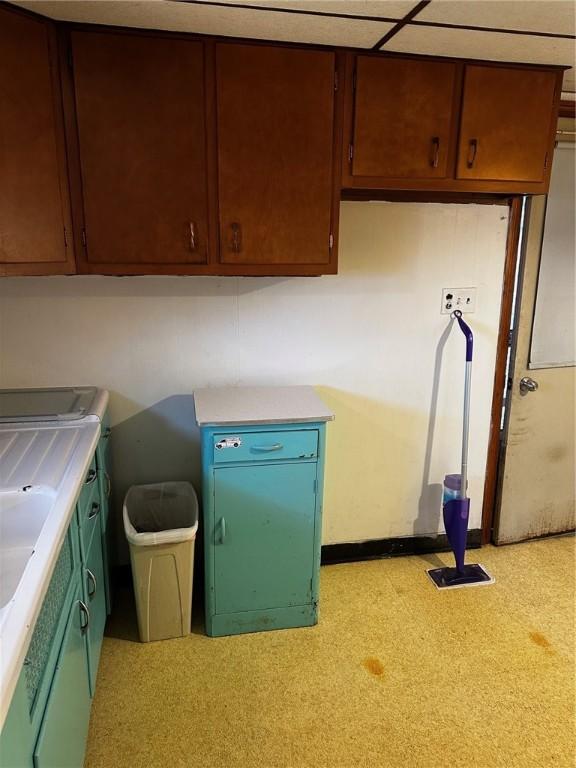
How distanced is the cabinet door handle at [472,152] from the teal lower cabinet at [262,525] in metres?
1.17

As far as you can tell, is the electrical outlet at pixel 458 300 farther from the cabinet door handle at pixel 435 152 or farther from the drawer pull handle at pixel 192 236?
the drawer pull handle at pixel 192 236

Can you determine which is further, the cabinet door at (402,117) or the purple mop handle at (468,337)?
the purple mop handle at (468,337)

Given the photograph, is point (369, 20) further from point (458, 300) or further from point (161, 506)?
point (161, 506)

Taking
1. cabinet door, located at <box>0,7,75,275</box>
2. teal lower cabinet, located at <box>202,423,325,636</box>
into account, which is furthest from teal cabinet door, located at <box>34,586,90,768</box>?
cabinet door, located at <box>0,7,75,275</box>

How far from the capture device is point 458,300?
8.17ft

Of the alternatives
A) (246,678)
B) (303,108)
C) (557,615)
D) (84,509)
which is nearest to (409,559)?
(557,615)

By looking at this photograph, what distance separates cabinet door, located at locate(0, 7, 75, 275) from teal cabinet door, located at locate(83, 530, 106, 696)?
0.99m

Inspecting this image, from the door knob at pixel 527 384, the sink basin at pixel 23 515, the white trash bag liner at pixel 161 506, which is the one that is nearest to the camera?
the sink basin at pixel 23 515

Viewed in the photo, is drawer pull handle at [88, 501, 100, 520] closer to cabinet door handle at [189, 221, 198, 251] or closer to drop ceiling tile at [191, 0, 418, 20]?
cabinet door handle at [189, 221, 198, 251]

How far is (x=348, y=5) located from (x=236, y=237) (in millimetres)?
776

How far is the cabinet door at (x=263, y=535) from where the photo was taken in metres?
2.02

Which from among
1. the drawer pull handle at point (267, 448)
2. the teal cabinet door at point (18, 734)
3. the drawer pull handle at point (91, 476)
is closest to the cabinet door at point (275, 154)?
the drawer pull handle at point (267, 448)

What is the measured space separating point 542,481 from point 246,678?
73.3 inches

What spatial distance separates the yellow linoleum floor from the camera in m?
1.68
